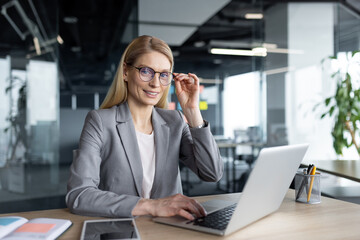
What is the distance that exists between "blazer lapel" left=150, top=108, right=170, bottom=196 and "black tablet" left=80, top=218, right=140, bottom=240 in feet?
1.88

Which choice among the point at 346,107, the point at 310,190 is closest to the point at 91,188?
the point at 310,190

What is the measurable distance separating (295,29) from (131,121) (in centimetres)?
418

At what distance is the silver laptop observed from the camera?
94 centimetres

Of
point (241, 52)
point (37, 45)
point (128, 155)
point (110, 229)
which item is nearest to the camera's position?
point (110, 229)

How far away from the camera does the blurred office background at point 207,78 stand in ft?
12.7

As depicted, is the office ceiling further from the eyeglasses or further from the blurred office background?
the eyeglasses

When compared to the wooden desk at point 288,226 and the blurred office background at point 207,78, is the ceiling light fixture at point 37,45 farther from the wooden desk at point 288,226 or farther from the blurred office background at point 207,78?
the wooden desk at point 288,226

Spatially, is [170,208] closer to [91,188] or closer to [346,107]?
[91,188]

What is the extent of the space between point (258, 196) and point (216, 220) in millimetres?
153

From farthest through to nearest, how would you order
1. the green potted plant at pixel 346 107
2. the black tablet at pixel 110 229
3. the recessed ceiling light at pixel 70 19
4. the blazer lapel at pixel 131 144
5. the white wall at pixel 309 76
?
the recessed ceiling light at pixel 70 19 → the white wall at pixel 309 76 → the green potted plant at pixel 346 107 → the blazer lapel at pixel 131 144 → the black tablet at pixel 110 229

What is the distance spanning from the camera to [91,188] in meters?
1.28

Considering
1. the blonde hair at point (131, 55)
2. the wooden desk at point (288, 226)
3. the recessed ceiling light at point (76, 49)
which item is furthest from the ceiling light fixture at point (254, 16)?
the recessed ceiling light at point (76, 49)

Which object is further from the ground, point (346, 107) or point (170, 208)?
point (346, 107)

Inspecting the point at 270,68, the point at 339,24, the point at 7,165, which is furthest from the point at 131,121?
the point at 339,24
